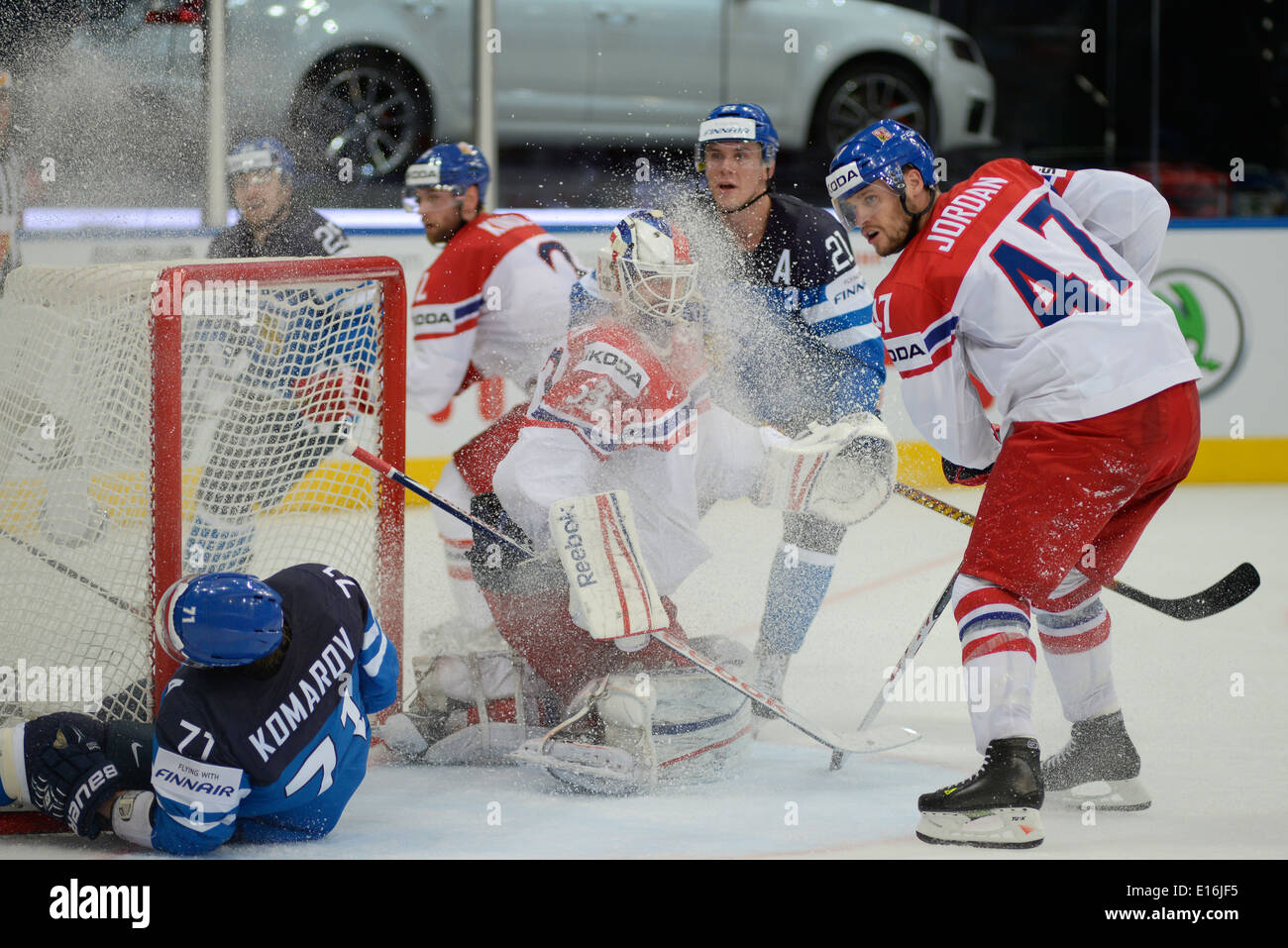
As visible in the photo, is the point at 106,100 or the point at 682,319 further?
the point at 106,100

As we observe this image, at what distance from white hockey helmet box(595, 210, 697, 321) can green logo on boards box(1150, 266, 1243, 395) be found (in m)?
3.91

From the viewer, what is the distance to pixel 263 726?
93.6 inches

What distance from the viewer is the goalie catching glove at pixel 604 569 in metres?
2.72

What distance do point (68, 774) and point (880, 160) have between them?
1.67 metres

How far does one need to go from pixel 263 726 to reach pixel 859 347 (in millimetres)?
1712

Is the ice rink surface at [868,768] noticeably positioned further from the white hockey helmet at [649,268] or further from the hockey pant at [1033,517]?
the white hockey helmet at [649,268]

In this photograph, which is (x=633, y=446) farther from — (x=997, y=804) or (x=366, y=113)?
(x=366, y=113)

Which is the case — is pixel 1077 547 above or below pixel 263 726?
above

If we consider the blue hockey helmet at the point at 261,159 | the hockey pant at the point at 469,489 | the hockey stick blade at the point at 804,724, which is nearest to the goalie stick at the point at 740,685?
the hockey stick blade at the point at 804,724

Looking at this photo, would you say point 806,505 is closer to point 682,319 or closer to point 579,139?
point 682,319

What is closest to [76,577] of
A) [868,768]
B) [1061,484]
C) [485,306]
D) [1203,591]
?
[485,306]

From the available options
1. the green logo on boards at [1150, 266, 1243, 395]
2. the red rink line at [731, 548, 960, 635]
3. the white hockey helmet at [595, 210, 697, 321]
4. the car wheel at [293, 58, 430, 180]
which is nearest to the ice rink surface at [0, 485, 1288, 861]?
the red rink line at [731, 548, 960, 635]

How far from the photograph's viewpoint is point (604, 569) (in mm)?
2744
